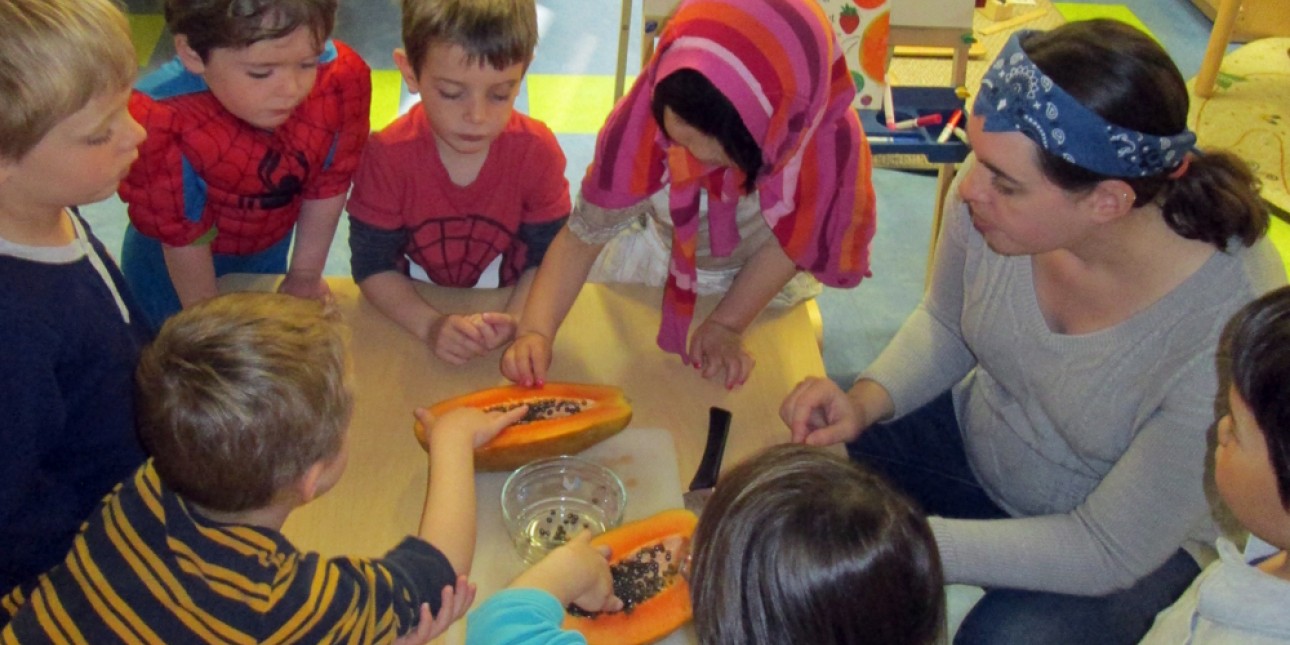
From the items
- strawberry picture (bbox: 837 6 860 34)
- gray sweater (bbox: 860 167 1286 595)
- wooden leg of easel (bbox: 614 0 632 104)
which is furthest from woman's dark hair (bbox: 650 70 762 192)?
wooden leg of easel (bbox: 614 0 632 104)

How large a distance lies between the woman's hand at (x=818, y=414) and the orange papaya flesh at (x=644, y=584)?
21 cm

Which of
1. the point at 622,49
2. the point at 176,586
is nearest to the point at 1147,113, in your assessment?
the point at 176,586

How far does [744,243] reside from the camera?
5.06 feet

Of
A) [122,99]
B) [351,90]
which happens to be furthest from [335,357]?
[351,90]

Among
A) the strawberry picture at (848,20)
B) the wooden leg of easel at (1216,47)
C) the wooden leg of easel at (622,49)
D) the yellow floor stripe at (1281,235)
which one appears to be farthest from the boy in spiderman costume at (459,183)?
the wooden leg of easel at (1216,47)

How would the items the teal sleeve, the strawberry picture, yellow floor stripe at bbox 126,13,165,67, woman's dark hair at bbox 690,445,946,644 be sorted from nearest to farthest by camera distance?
woman's dark hair at bbox 690,445,946,644, the teal sleeve, the strawberry picture, yellow floor stripe at bbox 126,13,165,67

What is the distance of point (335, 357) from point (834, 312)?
6.18ft

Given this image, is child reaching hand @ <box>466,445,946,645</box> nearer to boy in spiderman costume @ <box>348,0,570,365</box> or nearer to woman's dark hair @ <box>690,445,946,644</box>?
woman's dark hair @ <box>690,445,946,644</box>

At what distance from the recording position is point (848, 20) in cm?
227

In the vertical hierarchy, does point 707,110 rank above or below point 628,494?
above

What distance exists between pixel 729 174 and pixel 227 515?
2.48 feet

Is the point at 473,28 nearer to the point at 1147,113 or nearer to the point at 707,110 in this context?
the point at 707,110

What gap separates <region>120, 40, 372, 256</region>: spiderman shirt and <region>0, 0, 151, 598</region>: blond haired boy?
176 millimetres

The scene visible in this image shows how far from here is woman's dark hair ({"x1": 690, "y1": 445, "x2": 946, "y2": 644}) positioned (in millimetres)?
770
